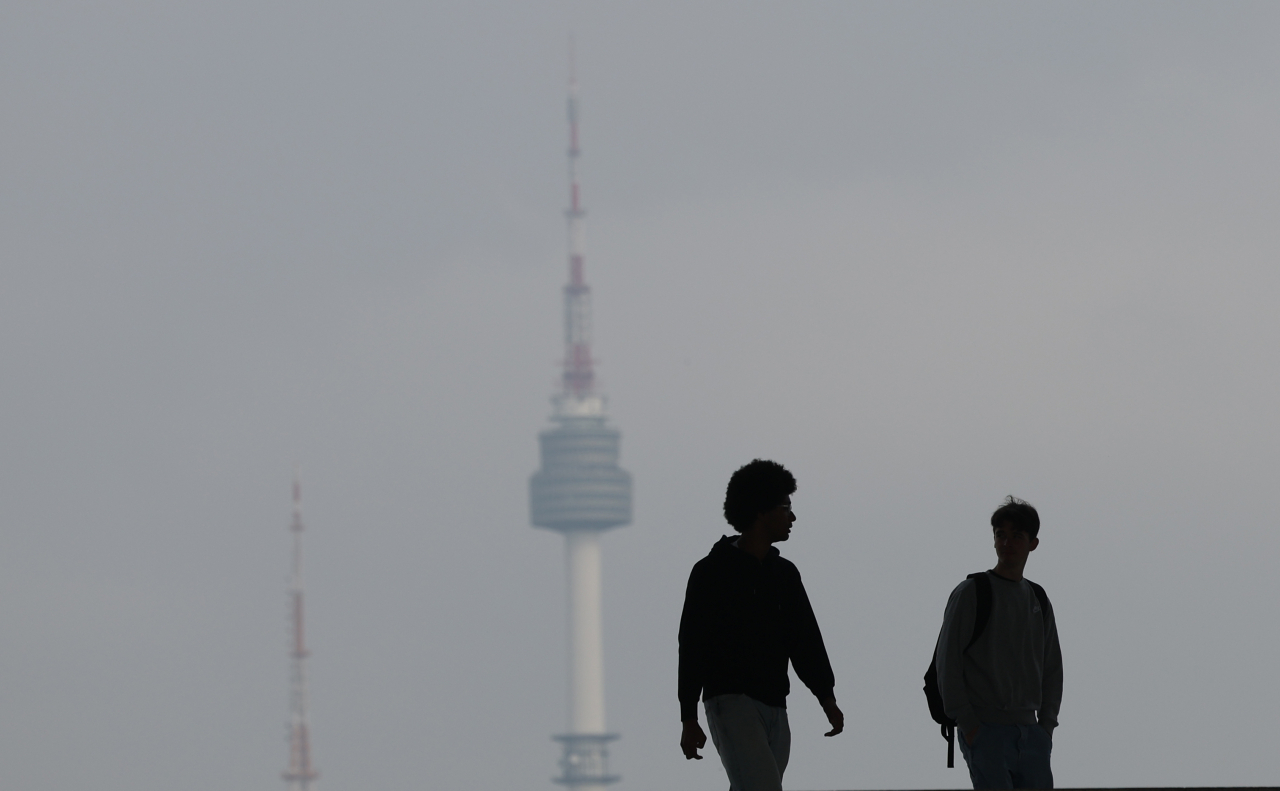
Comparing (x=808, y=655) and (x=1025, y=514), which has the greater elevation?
(x=1025, y=514)

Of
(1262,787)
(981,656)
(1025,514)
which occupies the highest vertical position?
(1025,514)

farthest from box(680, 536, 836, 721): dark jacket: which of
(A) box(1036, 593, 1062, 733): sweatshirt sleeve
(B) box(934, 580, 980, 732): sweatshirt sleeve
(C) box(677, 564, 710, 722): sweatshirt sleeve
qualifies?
(A) box(1036, 593, 1062, 733): sweatshirt sleeve

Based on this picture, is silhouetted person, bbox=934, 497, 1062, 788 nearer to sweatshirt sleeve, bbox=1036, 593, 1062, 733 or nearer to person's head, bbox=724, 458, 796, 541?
sweatshirt sleeve, bbox=1036, 593, 1062, 733

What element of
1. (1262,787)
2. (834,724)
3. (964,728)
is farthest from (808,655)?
(1262,787)

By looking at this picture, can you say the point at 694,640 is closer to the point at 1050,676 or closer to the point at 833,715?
the point at 833,715

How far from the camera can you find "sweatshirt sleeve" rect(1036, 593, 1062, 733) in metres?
6.42

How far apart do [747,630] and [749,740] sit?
0.35m

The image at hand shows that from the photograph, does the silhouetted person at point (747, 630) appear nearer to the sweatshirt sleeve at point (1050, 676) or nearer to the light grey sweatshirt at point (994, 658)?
the light grey sweatshirt at point (994, 658)

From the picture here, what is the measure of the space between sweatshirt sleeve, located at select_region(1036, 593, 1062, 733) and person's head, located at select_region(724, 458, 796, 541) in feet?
3.29

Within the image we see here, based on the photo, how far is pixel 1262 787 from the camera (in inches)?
243

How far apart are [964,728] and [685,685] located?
3.30ft

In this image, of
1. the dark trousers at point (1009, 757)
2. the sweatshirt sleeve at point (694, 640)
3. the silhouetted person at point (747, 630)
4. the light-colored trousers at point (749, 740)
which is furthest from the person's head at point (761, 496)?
the dark trousers at point (1009, 757)

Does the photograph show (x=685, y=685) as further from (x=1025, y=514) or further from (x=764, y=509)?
(x=1025, y=514)

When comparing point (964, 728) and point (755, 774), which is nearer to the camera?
point (755, 774)
